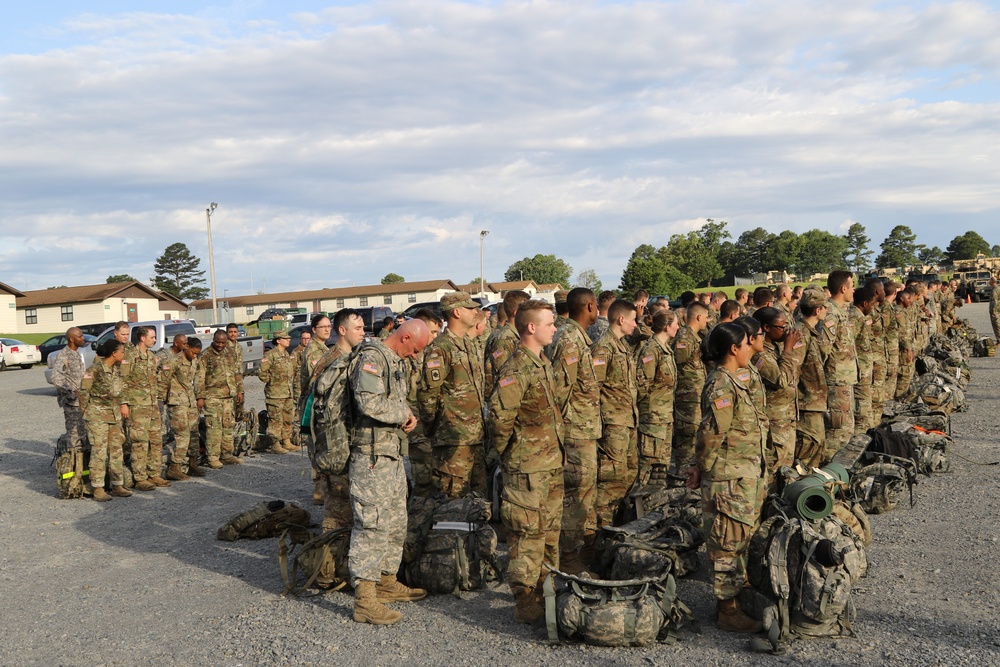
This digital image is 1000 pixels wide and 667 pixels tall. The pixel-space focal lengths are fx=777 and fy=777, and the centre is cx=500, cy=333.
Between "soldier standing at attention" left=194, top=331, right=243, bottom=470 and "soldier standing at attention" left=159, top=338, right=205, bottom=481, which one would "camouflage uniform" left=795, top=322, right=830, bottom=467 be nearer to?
"soldier standing at attention" left=159, top=338, right=205, bottom=481

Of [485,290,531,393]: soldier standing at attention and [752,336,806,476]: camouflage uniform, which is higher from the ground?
[485,290,531,393]: soldier standing at attention

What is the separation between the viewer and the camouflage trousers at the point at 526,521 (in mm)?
4988

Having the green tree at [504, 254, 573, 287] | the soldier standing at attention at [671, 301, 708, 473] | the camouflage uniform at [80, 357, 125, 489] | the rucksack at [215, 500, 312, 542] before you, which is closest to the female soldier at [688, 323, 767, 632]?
the soldier standing at attention at [671, 301, 708, 473]

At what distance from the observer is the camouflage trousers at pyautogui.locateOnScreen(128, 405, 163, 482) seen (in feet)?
31.7

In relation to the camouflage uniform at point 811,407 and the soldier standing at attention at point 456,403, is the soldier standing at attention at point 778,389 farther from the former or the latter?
the soldier standing at attention at point 456,403

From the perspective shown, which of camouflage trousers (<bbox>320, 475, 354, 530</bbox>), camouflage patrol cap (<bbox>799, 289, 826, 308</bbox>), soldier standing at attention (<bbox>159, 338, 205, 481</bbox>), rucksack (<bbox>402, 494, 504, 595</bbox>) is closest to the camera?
rucksack (<bbox>402, 494, 504, 595</bbox>)

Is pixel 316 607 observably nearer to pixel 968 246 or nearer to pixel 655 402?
pixel 655 402

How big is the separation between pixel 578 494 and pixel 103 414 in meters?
6.30

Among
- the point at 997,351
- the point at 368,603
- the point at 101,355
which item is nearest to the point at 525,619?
the point at 368,603

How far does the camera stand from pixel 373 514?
5.34 metres

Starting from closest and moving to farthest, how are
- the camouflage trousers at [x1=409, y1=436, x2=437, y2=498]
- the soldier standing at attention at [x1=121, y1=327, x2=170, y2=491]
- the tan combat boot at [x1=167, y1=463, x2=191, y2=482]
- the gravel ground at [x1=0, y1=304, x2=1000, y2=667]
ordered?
the gravel ground at [x1=0, y1=304, x2=1000, y2=667] → the camouflage trousers at [x1=409, y1=436, x2=437, y2=498] → the soldier standing at attention at [x1=121, y1=327, x2=170, y2=491] → the tan combat boot at [x1=167, y1=463, x2=191, y2=482]

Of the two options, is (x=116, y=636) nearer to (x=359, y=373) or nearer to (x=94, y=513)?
(x=359, y=373)

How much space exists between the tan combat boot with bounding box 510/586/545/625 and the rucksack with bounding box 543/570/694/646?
231 mm

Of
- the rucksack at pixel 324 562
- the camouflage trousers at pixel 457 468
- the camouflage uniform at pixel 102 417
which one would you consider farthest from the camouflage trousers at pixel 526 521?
the camouflage uniform at pixel 102 417
